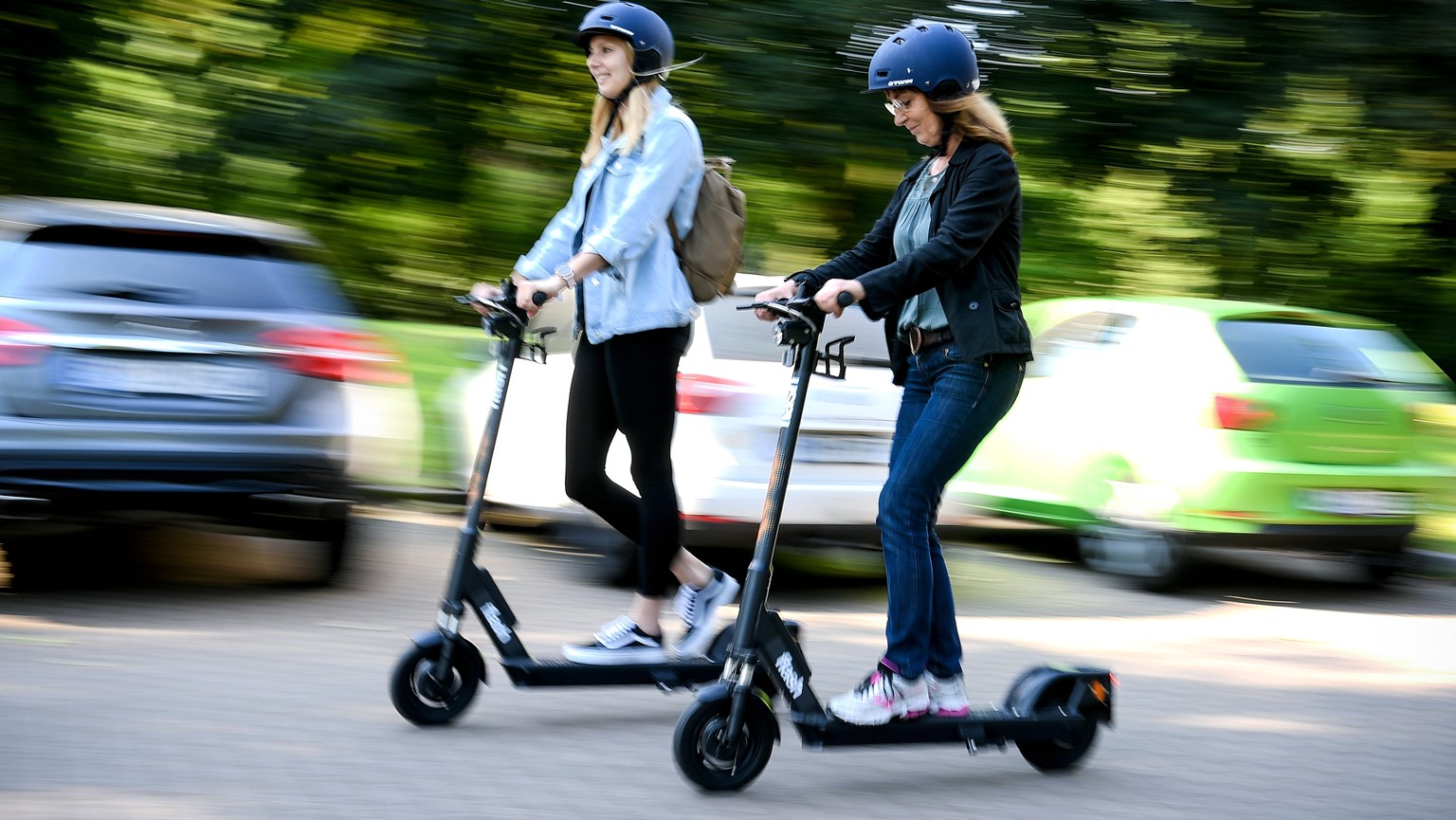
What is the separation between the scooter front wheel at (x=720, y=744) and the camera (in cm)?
393

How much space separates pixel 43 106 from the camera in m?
11.9

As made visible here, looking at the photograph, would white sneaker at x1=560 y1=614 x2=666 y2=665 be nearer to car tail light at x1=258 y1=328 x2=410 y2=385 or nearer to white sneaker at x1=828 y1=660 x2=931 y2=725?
white sneaker at x1=828 y1=660 x2=931 y2=725

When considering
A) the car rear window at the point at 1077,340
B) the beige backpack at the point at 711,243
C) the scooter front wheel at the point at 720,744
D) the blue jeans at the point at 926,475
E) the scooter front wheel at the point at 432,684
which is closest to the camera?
the scooter front wheel at the point at 720,744

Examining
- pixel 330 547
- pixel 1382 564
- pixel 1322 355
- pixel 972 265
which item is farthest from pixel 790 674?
pixel 1382 564

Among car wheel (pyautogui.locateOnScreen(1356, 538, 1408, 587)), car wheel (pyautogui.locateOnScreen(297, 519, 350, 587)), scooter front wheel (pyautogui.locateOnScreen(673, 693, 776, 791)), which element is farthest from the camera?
car wheel (pyautogui.locateOnScreen(1356, 538, 1408, 587))

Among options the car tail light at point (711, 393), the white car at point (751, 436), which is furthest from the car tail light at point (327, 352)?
the car tail light at point (711, 393)

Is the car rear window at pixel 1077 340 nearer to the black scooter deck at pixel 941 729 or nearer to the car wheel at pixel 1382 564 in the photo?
the car wheel at pixel 1382 564

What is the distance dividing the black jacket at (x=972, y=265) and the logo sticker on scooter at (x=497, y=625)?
1.35m

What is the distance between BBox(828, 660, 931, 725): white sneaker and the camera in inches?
160

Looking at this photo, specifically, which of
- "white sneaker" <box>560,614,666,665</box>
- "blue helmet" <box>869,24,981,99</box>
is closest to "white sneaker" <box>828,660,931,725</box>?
"white sneaker" <box>560,614,666,665</box>

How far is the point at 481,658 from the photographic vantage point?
4688 millimetres

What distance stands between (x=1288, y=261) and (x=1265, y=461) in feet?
16.9

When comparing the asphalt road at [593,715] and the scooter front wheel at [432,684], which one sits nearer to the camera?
the asphalt road at [593,715]

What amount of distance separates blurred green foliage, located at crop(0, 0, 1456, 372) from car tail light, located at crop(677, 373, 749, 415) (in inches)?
186
